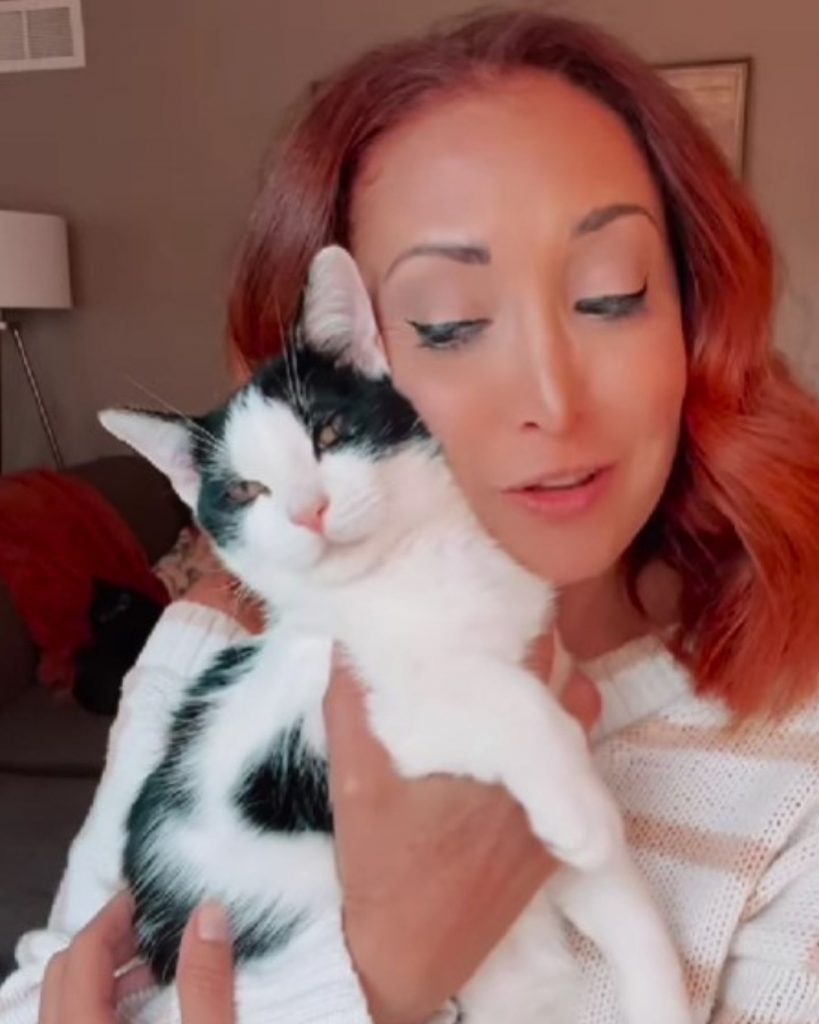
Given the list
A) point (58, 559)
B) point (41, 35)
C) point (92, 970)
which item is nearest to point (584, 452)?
point (92, 970)

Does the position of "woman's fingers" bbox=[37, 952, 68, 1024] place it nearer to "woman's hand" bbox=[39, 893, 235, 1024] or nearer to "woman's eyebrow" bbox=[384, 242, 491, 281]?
"woman's hand" bbox=[39, 893, 235, 1024]

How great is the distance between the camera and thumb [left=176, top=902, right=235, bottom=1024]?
2.48 feet

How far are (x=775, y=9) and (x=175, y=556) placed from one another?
2.43m

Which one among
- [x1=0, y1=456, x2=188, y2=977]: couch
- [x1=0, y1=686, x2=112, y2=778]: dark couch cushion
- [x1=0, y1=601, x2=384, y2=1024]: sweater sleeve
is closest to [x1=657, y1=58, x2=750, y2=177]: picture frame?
[x1=0, y1=456, x2=188, y2=977]: couch

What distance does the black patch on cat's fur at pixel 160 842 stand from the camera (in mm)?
810

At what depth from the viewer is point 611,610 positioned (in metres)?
1.05

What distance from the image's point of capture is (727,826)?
88 cm

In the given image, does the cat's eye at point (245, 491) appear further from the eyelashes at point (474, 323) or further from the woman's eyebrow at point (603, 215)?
the woman's eyebrow at point (603, 215)

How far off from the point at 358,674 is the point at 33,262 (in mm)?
3016

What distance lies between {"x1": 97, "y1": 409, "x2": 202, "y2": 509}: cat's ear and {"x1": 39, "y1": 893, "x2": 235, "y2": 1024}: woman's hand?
327mm

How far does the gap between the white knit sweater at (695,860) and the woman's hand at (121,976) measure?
0.09 ft

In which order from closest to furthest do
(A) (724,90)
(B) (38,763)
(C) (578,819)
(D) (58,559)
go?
(C) (578,819) < (B) (38,763) < (D) (58,559) < (A) (724,90)

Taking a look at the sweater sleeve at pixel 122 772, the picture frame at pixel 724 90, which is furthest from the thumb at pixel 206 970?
the picture frame at pixel 724 90

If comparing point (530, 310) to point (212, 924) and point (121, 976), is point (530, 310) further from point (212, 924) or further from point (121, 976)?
point (121, 976)
